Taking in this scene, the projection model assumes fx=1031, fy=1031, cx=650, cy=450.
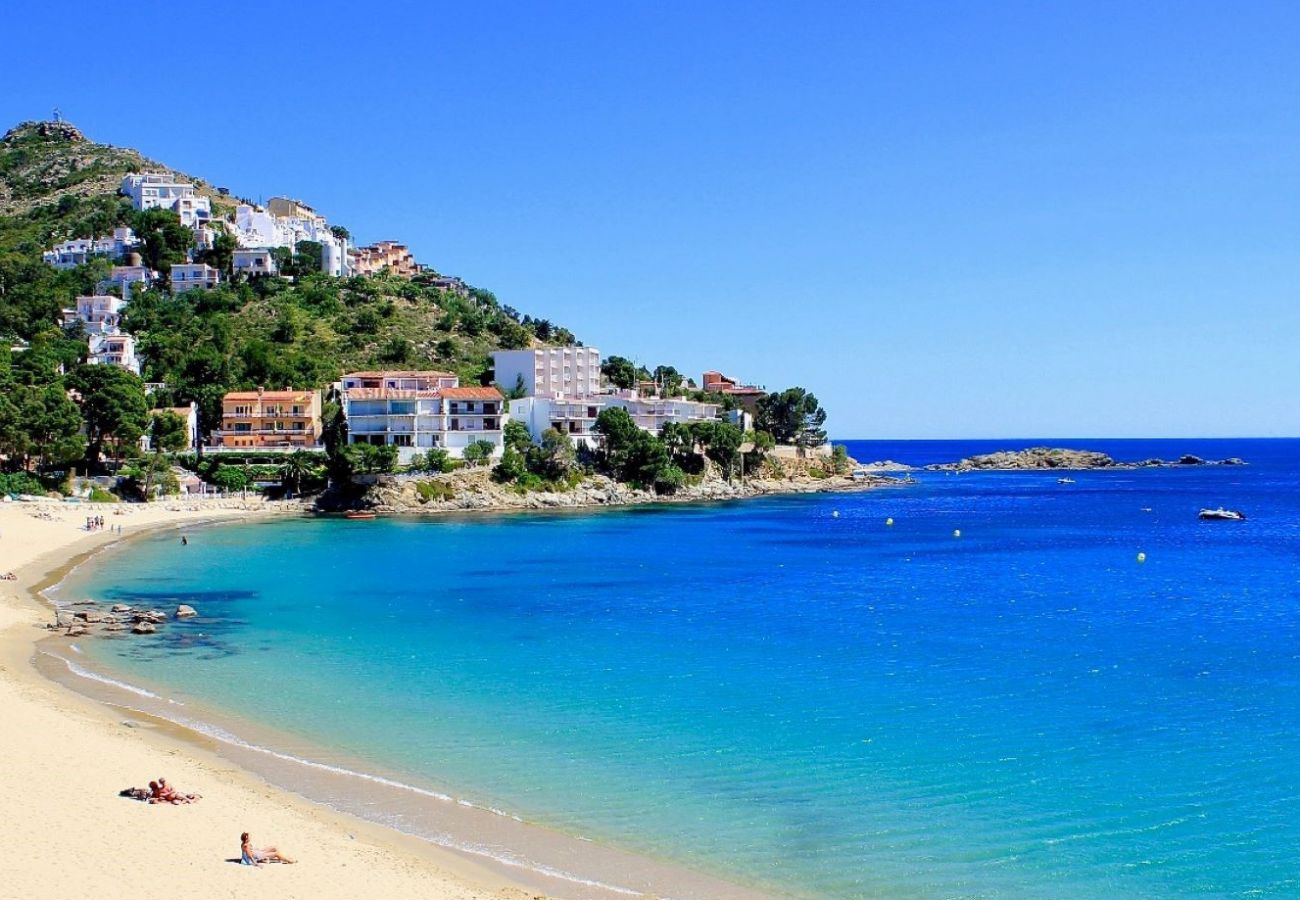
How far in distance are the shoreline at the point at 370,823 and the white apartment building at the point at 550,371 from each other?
6982cm

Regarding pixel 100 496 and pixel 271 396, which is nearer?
pixel 100 496

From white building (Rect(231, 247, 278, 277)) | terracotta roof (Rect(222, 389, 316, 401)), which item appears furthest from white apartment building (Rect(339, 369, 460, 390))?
white building (Rect(231, 247, 278, 277))

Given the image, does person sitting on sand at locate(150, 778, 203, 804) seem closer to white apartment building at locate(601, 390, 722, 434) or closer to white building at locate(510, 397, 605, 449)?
white building at locate(510, 397, 605, 449)

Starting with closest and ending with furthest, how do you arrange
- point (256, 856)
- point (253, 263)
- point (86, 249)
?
point (256, 856)
point (253, 263)
point (86, 249)

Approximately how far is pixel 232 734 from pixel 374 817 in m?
6.13

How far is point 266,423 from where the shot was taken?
80.9 m

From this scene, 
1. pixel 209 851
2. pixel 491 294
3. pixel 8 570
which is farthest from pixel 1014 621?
pixel 491 294

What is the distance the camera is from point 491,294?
138000mm

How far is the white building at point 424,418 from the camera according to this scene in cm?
7988

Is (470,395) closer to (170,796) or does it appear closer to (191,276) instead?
(191,276)

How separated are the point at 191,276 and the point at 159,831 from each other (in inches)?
4190

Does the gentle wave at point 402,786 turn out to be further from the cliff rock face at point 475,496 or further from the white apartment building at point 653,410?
the white apartment building at point 653,410

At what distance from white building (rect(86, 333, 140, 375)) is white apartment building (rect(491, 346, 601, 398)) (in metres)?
31.6

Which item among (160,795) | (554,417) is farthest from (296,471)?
(160,795)
